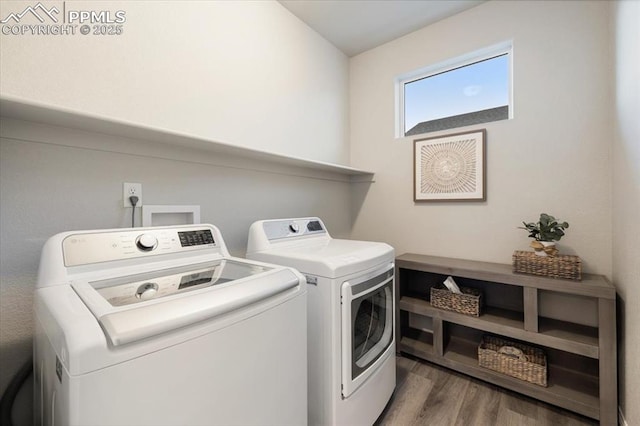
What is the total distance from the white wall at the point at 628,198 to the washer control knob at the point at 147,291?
193cm

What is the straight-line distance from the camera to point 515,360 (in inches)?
65.6

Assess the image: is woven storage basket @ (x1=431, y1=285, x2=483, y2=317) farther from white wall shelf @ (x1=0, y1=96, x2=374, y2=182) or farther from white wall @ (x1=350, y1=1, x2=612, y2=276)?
white wall shelf @ (x1=0, y1=96, x2=374, y2=182)

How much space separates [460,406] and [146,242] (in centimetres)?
192

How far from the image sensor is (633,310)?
1.22m

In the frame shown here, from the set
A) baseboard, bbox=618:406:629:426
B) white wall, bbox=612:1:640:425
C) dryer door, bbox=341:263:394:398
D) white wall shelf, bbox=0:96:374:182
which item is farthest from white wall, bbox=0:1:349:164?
baseboard, bbox=618:406:629:426

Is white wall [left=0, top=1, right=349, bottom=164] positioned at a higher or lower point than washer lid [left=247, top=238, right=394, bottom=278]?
higher

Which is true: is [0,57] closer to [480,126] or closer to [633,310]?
[480,126]

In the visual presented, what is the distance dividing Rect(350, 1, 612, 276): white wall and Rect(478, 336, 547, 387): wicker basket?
590mm

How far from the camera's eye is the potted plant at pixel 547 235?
1622mm

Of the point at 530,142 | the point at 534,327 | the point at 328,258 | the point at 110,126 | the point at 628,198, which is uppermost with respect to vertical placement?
the point at 530,142

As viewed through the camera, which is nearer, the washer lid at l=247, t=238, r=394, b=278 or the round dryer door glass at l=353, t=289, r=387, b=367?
the washer lid at l=247, t=238, r=394, b=278

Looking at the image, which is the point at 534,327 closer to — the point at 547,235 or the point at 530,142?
the point at 547,235

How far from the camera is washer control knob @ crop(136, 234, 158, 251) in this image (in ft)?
3.53

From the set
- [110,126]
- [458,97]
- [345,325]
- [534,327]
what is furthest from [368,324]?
[458,97]
